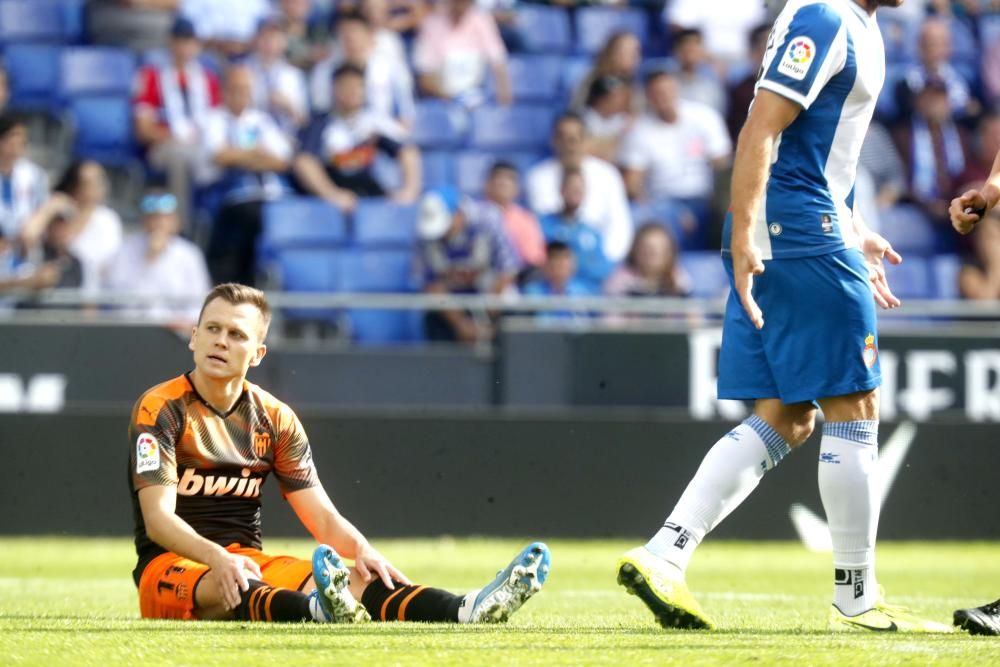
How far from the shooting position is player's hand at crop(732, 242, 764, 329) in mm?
4363

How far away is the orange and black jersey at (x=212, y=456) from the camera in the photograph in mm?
4664

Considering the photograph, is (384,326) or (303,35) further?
(303,35)

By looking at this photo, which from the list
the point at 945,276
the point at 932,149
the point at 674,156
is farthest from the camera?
the point at 932,149

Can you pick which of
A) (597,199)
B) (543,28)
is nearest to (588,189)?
(597,199)

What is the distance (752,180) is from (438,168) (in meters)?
8.16

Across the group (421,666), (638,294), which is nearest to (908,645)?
(421,666)

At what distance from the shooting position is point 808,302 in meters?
4.48

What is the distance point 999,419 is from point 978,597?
11.2 ft

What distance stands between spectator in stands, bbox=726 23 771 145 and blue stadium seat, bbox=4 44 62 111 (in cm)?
528

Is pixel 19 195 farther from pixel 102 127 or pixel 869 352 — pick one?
pixel 869 352

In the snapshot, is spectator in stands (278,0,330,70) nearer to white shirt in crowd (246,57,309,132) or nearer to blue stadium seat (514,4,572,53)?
white shirt in crowd (246,57,309,132)

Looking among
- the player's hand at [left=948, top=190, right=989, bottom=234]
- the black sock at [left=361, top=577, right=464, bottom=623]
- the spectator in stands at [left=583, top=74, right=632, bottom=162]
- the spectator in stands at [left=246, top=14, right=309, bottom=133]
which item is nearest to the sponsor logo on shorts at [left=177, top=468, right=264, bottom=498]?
the black sock at [left=361, top=577, right=464, bottom=623]

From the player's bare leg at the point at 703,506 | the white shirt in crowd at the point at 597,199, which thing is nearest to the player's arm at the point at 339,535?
the player's bare leg at the point at 703,506

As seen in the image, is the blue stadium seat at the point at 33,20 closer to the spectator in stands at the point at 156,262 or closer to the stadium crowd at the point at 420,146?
the stadium crowd at the point at 420,146
